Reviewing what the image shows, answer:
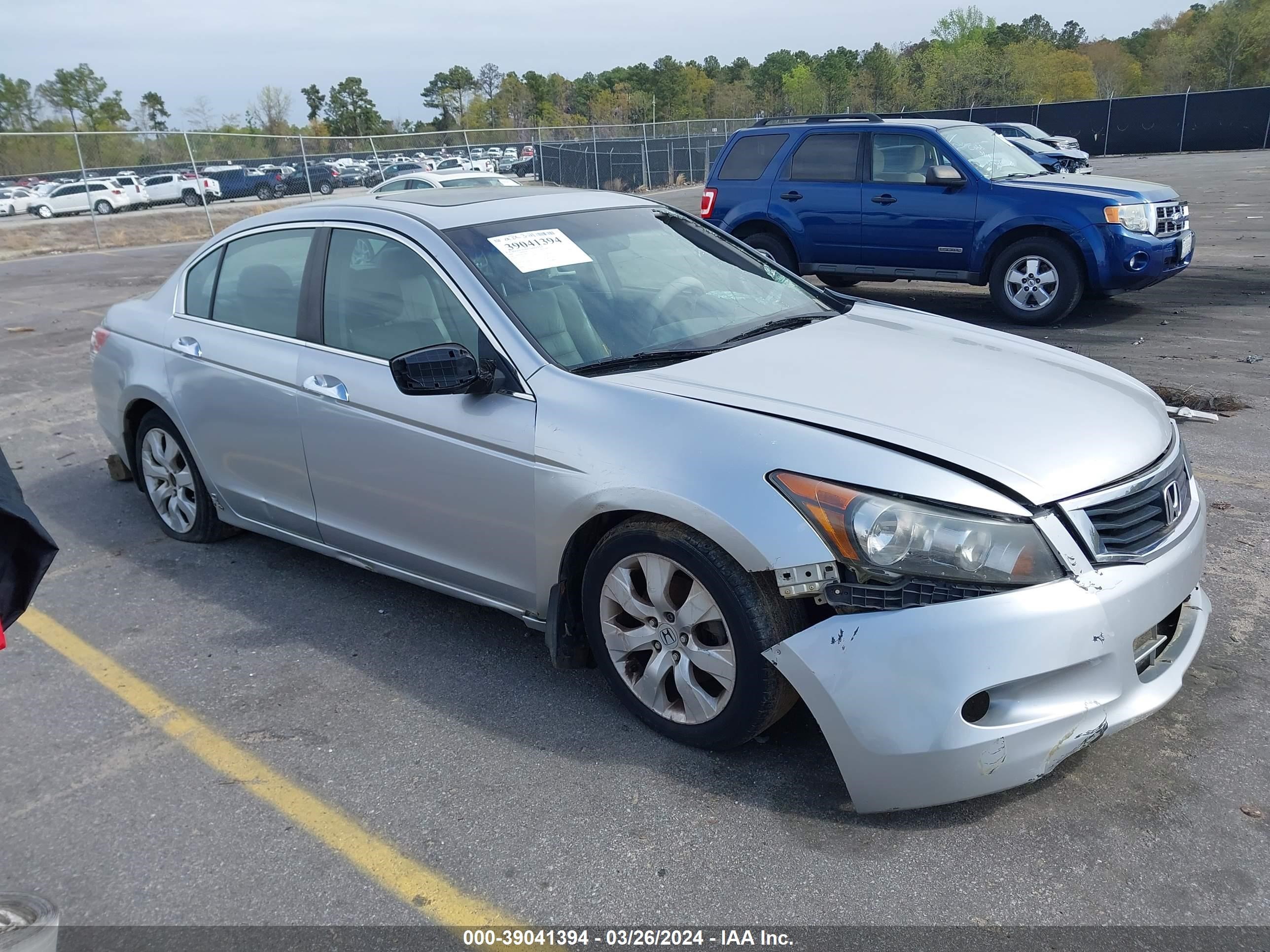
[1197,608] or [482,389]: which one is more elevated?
[482,389]

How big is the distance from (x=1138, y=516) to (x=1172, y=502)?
0.26m

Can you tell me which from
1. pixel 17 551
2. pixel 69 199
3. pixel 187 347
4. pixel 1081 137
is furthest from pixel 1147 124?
pixel 17 551

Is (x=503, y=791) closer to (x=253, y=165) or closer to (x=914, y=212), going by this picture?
(x=914, y=212)

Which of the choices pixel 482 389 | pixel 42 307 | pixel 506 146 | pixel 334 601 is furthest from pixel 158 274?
pixel 506 146

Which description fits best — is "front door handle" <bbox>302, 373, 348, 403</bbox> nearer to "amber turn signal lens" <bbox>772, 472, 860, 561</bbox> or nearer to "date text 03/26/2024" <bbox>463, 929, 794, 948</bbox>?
"amber turn signal lens" <bbox>772, 472, 860, 561</bbox>

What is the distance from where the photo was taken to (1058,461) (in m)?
2.79

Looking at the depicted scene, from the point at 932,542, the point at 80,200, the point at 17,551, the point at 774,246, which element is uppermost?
the point at 17,551

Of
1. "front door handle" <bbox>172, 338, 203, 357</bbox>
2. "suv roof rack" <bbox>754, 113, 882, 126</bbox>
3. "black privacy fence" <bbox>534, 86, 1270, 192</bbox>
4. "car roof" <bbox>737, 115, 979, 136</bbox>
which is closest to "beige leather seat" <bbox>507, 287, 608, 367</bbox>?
"front door handle" <bbox>172, 338, 203, 357</bbox>

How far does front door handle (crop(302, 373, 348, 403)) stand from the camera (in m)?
3.87

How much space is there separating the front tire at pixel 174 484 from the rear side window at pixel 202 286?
0.55m

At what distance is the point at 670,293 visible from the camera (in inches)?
155

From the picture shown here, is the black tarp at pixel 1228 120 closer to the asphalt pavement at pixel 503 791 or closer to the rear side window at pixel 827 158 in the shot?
the rear side window at pixel 827 158

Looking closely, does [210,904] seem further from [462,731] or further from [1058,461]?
[1058,461]

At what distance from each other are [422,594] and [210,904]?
1.91 metres
